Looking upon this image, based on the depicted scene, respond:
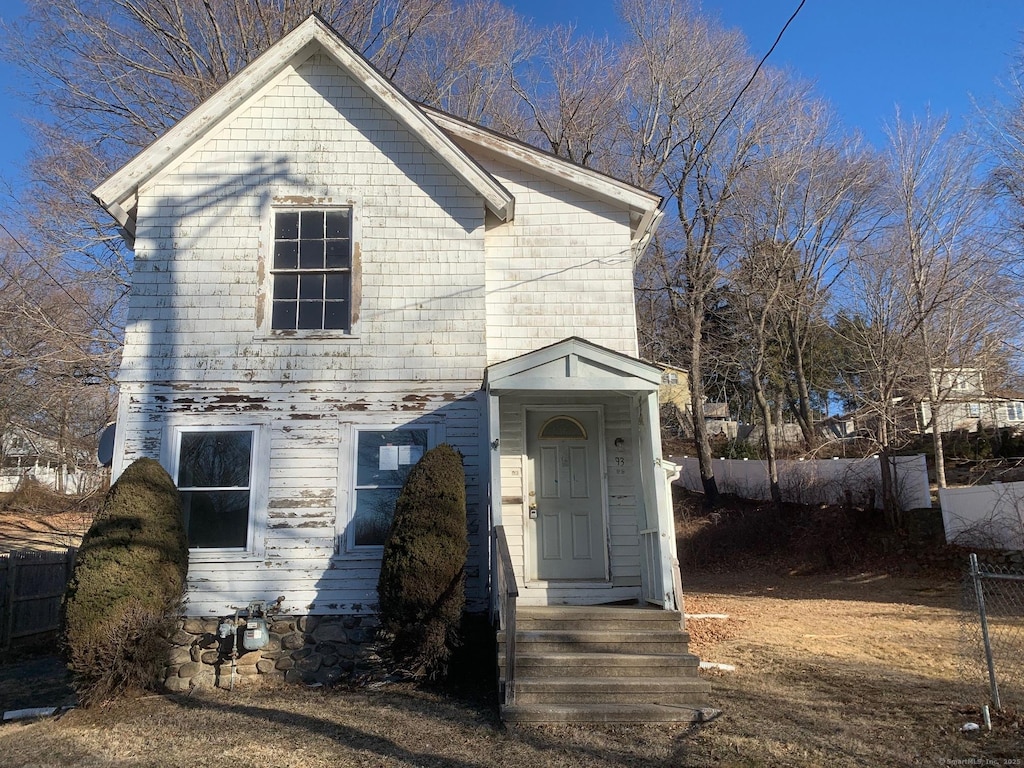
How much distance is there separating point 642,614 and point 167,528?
5035 millimetres

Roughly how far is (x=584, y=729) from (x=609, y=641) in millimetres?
1190

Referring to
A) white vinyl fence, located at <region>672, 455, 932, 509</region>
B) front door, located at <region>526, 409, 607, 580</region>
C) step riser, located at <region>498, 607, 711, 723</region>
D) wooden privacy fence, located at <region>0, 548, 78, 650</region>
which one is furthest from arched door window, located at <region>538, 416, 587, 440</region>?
white vinyl fence, located at <region>672, 455, 932, 509</region>

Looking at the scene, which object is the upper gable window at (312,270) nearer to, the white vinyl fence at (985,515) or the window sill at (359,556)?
the window sill at (359,556)

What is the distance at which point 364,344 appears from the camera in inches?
355

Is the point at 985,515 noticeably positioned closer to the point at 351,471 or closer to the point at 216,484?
the point at 351,471

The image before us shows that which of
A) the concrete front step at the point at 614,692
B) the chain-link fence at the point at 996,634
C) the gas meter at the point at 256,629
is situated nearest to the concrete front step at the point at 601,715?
the concrete front step at the point at 614,692

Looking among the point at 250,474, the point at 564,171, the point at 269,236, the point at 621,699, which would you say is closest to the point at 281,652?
the point at 250,474

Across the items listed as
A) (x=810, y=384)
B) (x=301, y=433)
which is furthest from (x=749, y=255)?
(x=301, y=433)

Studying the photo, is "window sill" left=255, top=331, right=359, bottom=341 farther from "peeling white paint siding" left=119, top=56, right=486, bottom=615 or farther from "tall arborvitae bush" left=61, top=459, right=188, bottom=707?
"tall arborvitae bush" left=61, top=459, right=188, bottom=707

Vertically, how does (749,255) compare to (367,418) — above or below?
above

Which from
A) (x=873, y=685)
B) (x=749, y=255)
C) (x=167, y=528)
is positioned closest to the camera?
(x=873, y=685)

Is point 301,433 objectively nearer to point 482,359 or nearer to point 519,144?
point 482,359

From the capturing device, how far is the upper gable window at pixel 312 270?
918cm

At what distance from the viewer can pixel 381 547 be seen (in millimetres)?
8414
